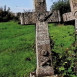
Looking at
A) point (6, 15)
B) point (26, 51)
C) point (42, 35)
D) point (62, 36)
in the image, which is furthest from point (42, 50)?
point (6, 15)

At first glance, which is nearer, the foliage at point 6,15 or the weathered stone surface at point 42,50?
the weathered stone surface at point 42,50

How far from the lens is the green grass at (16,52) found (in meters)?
6.58

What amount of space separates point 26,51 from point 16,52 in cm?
32

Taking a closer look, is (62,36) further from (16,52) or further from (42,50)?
(42,50)

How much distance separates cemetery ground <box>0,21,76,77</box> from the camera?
19.6 ft

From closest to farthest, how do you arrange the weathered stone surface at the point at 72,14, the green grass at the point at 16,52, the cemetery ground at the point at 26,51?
the weathered stone surface at the point at 72,14 → the cemetery ground at the point at 26,51 → the green grass at the point at 16,52

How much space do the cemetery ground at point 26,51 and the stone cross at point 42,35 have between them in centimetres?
39

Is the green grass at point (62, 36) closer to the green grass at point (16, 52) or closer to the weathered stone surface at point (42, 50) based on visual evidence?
the green grass at point (16, 52)

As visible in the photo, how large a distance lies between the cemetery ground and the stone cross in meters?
0.39

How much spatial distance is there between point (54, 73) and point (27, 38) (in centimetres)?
447

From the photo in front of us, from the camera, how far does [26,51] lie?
810 centimetres

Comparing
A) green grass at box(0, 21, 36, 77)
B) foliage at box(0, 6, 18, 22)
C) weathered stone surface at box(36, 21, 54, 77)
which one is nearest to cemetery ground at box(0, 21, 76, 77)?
green grass at box(0, 21, 36, 77)

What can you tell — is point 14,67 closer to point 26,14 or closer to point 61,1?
point 26,14

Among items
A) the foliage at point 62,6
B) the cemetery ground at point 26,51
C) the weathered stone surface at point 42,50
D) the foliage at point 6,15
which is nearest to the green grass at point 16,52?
the cemetery ground at point 26,51
